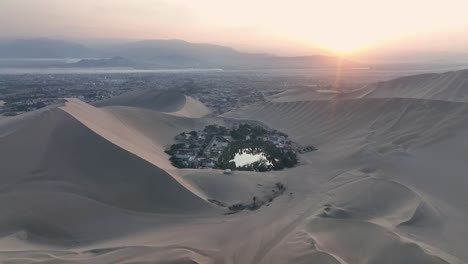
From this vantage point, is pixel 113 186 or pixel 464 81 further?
pixel 464 81

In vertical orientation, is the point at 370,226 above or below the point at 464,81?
below

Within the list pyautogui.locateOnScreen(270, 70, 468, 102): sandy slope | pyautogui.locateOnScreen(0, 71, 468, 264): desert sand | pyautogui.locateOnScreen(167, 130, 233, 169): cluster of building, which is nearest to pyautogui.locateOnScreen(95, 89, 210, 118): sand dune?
pyautogui.locateOnScreen(167, 130, 233, 169): cluster of building

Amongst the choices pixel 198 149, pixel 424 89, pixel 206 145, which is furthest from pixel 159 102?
pixel 424 89

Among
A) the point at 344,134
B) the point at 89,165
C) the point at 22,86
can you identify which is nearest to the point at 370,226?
the point at 89,165

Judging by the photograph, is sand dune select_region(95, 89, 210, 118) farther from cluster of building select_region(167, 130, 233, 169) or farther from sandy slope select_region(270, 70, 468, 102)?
sandy slope select_region(270, 70, 468, 102)

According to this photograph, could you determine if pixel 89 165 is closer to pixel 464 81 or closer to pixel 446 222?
pixel 446 222

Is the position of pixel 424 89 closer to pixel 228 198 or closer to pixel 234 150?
pixel 234 150
